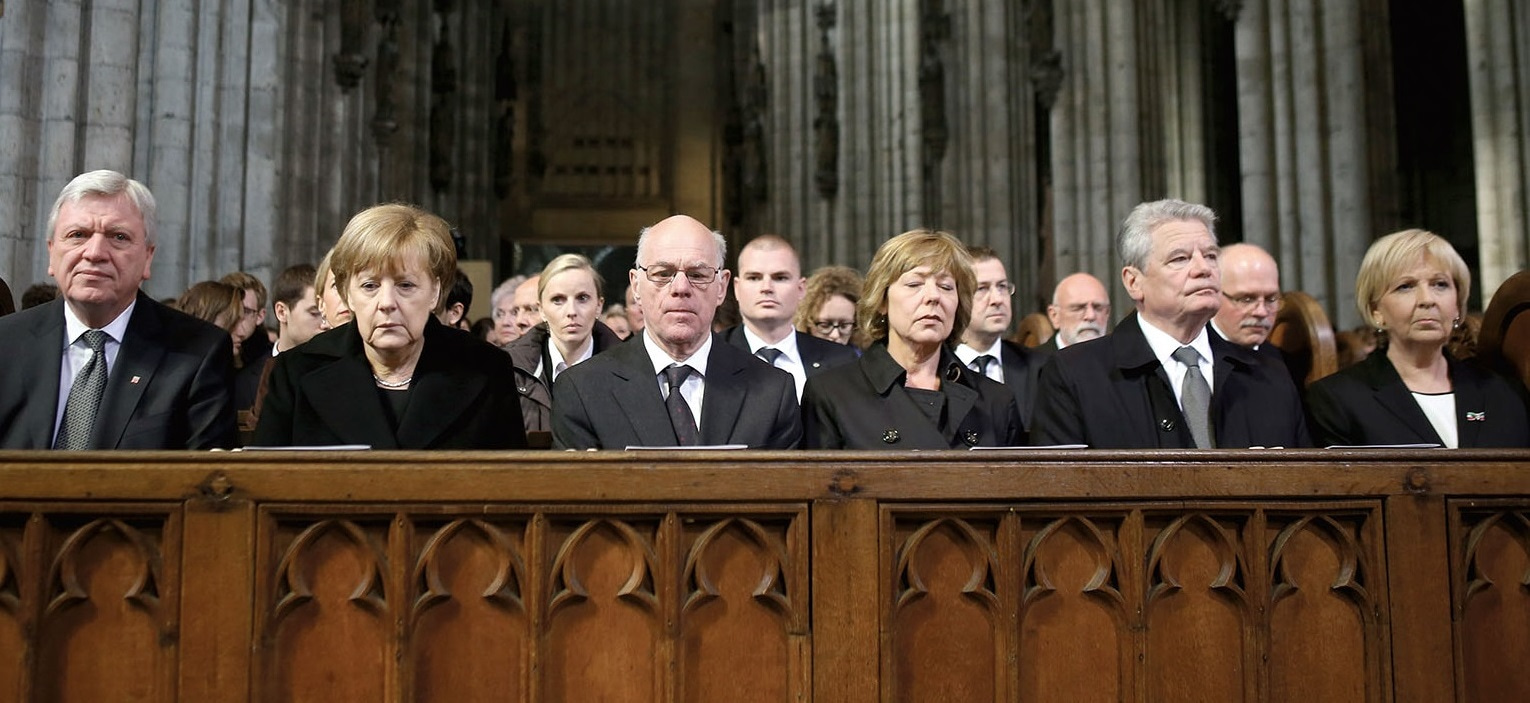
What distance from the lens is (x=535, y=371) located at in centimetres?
544

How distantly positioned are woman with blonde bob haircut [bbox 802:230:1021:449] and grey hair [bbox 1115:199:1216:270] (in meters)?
0.45

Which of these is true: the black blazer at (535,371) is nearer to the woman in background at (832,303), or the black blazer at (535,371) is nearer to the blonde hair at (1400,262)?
the woman in background at (832,303)

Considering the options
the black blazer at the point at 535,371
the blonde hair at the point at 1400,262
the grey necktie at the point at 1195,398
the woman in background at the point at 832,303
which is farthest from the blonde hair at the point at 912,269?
the woman in background at the point at 832,303

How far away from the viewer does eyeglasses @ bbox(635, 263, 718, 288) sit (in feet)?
11.4

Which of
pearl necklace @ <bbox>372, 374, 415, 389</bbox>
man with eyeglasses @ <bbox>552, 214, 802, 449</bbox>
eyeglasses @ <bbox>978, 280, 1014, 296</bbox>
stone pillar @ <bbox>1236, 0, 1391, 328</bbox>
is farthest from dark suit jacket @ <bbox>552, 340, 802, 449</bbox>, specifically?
stone pillar @ <bbox>1236, 0, 1391, 328</bbox>

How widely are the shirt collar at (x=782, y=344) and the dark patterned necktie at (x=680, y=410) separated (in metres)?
1.83

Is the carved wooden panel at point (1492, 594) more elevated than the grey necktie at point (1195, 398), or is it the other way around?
the grey necktie at point (1195, 398)

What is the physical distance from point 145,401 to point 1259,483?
246 centimetres

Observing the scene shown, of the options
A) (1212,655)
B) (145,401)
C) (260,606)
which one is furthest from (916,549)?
(145,401)

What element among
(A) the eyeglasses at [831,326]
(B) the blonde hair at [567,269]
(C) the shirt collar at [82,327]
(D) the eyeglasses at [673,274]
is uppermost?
(B) the blonde hair at [567,269]

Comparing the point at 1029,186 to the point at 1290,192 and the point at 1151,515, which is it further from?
the point at 1151,515

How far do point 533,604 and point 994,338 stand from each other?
143 inches

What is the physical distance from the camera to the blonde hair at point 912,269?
377 cm

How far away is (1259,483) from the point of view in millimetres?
2658
